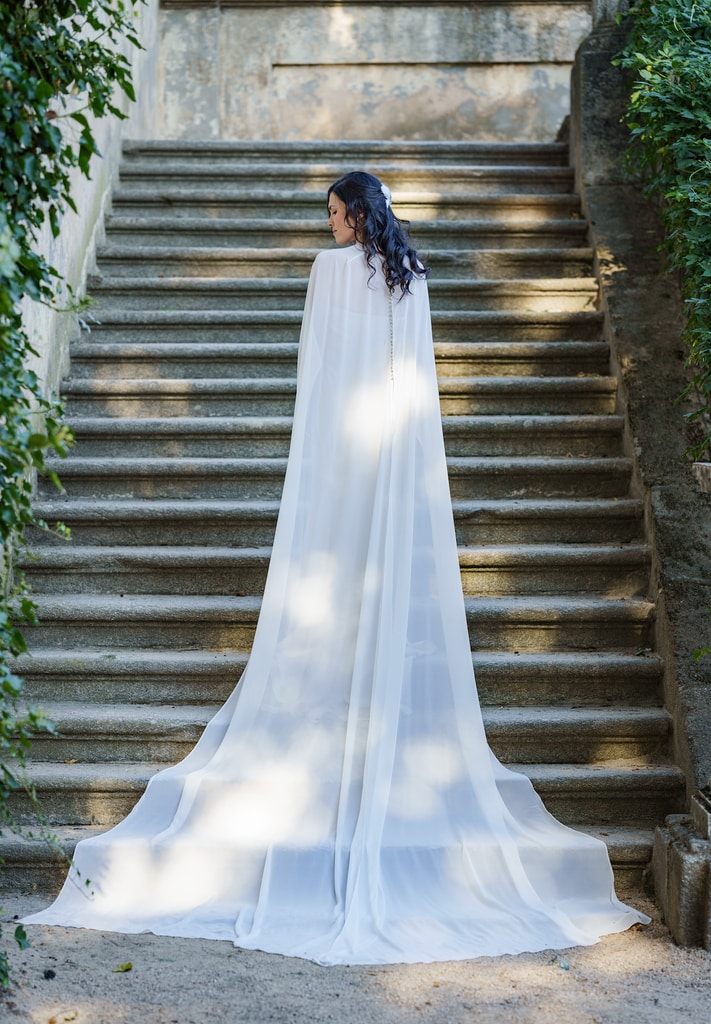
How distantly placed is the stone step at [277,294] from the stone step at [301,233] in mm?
438

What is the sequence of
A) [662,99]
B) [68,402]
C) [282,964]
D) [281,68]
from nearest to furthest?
[282,964] < [662,99] < [68,402] < [281,68]

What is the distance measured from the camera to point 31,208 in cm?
259

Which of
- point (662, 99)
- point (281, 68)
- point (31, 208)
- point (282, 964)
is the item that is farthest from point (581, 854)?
point (281, 68)

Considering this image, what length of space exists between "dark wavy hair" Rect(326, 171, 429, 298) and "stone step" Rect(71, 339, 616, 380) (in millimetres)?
1658

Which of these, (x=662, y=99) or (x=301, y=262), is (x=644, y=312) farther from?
(x=301, y=262)

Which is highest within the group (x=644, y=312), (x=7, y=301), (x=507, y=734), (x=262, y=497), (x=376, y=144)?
(x=376, y=144)

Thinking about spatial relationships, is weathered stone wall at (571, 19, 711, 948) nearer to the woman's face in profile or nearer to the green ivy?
the woman's face in profile

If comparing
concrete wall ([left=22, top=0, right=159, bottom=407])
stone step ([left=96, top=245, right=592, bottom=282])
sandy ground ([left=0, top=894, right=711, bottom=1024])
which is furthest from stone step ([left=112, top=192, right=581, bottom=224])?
sandy ground ([left=0, top=894, right=711, bottom=1024])

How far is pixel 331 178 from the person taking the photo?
6.51 meters

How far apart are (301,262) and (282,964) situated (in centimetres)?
392

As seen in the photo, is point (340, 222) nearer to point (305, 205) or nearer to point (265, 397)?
point (265, 397)

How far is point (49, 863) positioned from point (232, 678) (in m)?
0.90

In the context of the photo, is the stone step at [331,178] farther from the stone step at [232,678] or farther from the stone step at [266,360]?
the stone step at [232,678]

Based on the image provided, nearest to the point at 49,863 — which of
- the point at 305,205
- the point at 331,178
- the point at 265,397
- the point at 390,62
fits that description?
the point at 265,397
